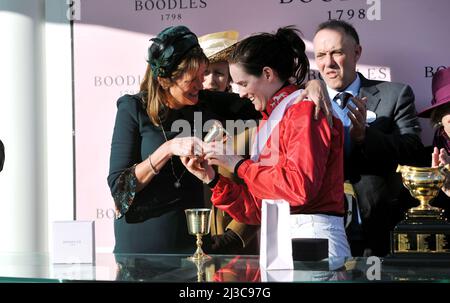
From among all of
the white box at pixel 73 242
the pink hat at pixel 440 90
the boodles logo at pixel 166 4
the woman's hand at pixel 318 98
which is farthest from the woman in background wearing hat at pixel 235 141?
the white box at pixel 73 242

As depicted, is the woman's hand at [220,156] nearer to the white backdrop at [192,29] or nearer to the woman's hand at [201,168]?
the woman's hand at [201,168]

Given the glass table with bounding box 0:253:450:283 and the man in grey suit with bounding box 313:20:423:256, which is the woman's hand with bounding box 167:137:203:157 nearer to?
the man in grey suit with bounding box 313:20:423:256

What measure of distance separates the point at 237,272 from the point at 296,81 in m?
1.79

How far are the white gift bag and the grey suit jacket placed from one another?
166cm

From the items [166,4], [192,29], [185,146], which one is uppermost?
[166,4]

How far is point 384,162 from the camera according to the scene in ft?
15.1

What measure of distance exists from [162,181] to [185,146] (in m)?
0.40

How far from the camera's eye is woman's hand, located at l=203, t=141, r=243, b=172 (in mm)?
3996

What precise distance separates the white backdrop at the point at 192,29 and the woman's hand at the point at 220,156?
892mm

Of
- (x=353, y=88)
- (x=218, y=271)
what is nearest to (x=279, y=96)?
(x=353, y=88)

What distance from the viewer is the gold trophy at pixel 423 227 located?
120 inches

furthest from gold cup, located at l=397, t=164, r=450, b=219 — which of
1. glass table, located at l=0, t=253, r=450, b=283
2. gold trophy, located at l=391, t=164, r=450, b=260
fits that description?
glass table, located at l=0, t=253, r=450, b=283

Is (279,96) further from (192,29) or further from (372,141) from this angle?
(192,29)

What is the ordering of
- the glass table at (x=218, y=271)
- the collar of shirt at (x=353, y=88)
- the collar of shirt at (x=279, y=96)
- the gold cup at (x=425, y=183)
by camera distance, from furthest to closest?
the collar of shirt at (x=353, y=88) < the collar of shirt at (x=279, y=96) < the gold cup at (x=425, y=183) < the glass table at (x=218, y=271)
